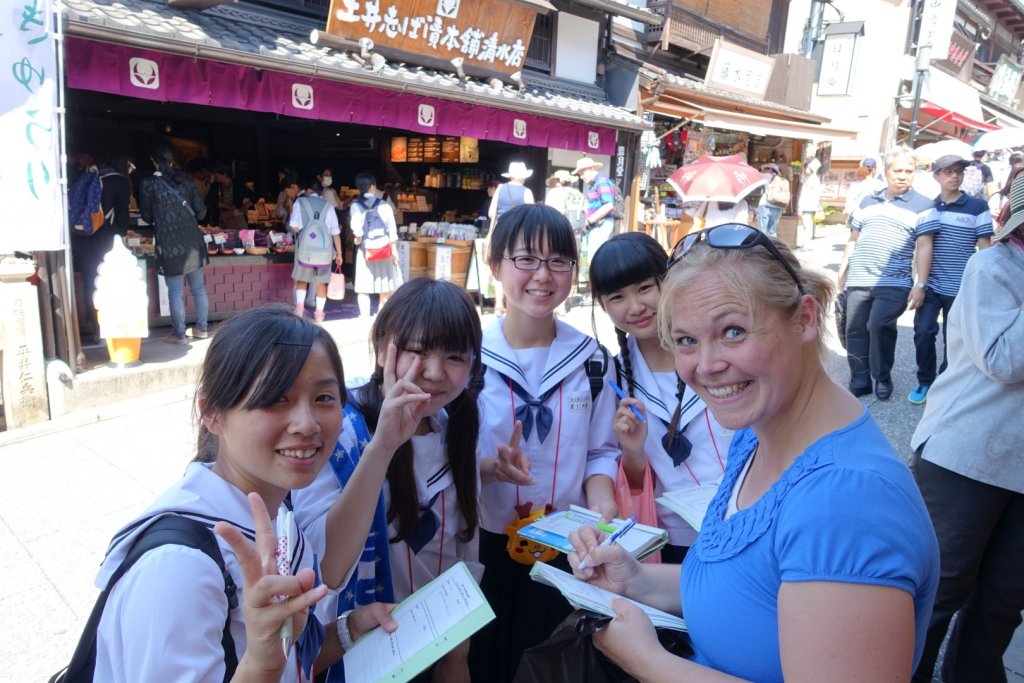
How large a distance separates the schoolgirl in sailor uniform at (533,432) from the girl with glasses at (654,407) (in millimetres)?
105

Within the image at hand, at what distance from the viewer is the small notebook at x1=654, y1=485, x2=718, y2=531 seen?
1.77 meters

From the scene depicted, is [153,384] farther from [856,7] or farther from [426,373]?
[856,7]

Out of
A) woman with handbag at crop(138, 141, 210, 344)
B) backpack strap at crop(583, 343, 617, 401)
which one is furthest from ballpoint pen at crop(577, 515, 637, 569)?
woman with handbag at crop(138, 141, 210, 344)

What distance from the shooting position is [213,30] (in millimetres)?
6074

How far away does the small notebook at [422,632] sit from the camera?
4.10 feet

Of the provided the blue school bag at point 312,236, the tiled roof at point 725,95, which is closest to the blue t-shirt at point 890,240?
the blue school bag at point 312,236

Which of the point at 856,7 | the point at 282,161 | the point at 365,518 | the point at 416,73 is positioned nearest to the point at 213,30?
the point at 416,73

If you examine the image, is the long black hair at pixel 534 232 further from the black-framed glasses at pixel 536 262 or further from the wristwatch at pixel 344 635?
the wristwatch at pixel 344 635

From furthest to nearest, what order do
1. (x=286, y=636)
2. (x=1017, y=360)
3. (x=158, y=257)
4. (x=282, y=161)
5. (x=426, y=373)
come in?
1. (x=282, y=161)
2. (x=158, y=257)
3. (x=1017, y=360)
4. (x=426, y=373)
5. (x=286, y=636)

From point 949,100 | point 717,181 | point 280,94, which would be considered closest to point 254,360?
point 280,94

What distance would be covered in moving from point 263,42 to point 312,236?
2223mm

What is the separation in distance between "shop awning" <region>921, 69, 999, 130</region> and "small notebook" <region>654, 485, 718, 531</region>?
62.2ft

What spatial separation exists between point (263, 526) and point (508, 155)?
11650 mm

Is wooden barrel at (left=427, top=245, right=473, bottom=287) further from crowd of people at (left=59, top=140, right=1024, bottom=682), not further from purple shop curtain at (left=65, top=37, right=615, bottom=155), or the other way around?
crowd of people at (left=59, top=140, right=1024, bottom=682)
